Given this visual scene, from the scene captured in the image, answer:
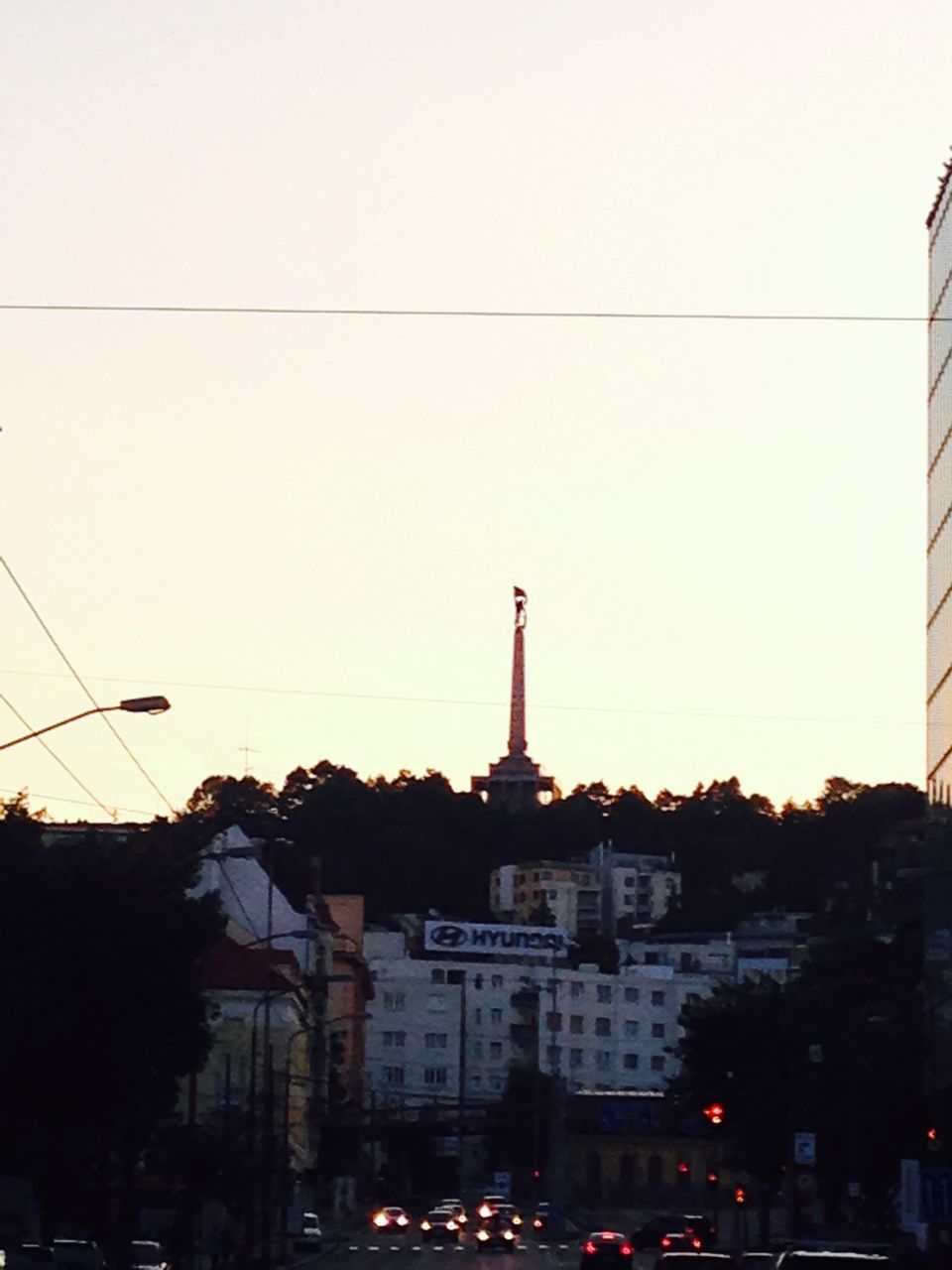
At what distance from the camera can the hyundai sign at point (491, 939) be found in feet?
597

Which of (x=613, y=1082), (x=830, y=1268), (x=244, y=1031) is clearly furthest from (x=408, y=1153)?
(x=830, y=1268)

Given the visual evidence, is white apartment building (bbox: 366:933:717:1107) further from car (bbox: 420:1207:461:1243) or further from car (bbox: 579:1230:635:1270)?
car (bbox: 579:1230:635:1270)

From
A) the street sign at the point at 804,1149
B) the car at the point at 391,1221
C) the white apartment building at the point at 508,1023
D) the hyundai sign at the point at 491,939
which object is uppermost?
the hyundai sign at the point at 491,939

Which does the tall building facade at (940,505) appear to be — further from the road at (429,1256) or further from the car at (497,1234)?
the car at (497,1234)

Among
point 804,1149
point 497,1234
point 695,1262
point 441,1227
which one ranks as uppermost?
point 804,1149

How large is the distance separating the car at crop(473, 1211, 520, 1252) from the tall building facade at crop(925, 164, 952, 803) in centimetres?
2958

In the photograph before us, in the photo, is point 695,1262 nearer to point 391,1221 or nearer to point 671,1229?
point 671,1229

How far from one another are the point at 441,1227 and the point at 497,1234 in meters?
11.3

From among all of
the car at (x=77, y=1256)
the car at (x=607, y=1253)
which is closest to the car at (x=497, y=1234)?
the car at (x=607, y=1253)

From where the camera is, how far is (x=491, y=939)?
612ft

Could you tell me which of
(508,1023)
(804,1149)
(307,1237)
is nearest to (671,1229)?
(307,1237)

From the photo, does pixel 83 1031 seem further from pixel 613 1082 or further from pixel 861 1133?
pixel 613 1082

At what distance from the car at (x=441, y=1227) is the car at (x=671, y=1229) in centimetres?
1244

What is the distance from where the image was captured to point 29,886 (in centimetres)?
4841
